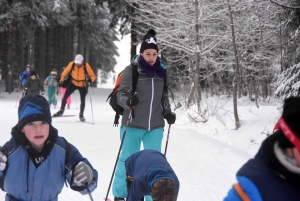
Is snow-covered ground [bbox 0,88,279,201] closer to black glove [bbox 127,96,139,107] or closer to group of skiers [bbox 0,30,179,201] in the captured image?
black glove [bbox 127,96,139,107]

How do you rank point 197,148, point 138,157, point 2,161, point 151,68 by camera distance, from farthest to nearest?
point 197,148 < point 151,68 < point 138,157 < point 2,161

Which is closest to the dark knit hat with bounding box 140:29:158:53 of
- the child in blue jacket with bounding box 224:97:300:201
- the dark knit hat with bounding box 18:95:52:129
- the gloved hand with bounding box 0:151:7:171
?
the dark knit hat with bounding box 18:95:52:129

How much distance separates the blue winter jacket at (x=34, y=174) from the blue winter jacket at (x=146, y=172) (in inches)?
12.9

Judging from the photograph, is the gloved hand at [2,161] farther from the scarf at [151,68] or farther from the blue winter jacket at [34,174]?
the scarf at [151,68]

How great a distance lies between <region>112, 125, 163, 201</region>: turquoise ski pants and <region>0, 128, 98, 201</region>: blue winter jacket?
5.05 feet

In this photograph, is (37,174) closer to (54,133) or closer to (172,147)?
(54,133)

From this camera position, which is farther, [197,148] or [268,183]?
[197,148]

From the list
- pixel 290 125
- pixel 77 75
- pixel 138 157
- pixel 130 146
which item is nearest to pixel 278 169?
pixel 290 125

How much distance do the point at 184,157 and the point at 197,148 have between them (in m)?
0.78

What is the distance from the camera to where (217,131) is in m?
9.87

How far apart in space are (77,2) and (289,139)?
25420mm

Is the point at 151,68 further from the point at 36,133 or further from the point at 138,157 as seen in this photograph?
the point at 36,133

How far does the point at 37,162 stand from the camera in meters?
2.74

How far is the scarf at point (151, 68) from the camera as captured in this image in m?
4.36
